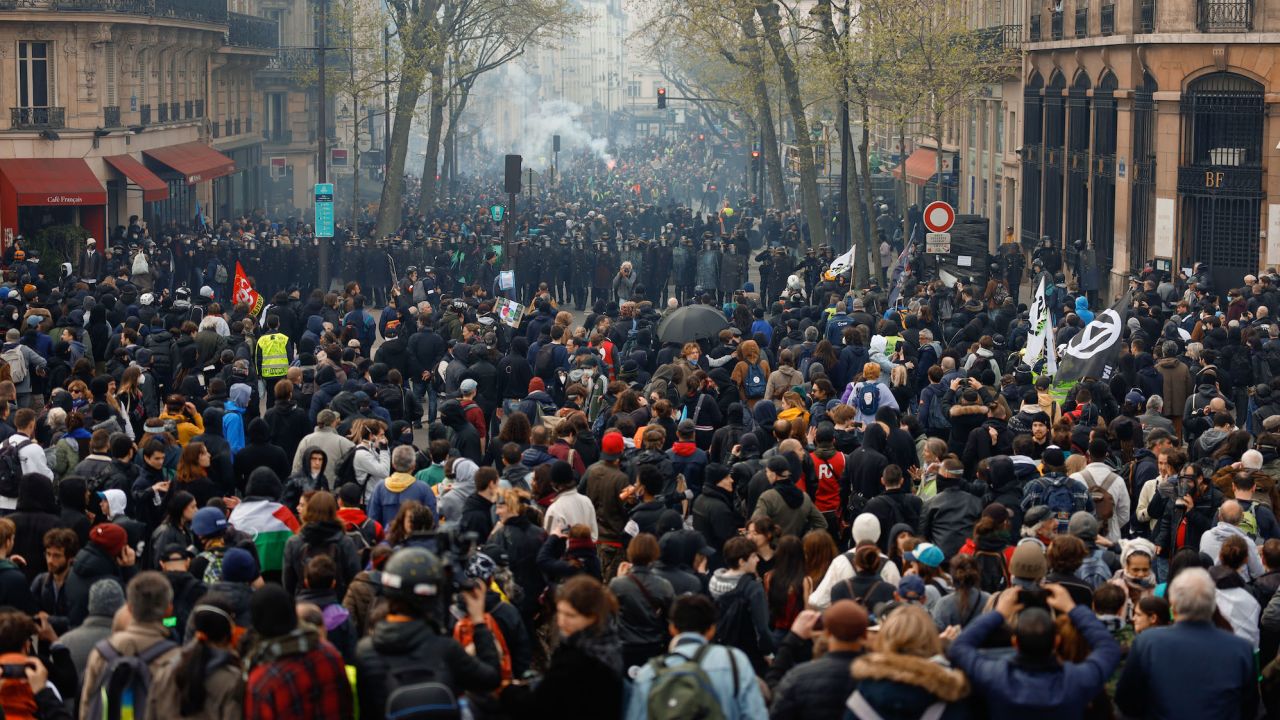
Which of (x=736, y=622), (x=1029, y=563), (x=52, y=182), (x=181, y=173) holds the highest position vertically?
(x=181, y=173)

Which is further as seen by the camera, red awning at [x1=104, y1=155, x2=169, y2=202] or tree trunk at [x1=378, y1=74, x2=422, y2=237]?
tree trunk at [x1=378, y1=74, x2=422, y2=237]

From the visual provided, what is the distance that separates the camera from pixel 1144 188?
35.6m

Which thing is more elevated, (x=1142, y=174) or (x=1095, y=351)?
(x=1142, y=174)

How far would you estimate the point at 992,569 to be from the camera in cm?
1049

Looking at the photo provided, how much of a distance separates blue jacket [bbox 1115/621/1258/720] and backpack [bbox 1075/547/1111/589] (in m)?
2.26

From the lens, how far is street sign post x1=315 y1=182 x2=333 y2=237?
34.8 metres

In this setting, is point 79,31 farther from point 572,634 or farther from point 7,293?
point 572,634

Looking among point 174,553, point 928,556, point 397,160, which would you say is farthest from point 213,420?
point 397,160

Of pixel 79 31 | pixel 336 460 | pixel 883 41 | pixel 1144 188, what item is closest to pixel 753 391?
pixel 336 460

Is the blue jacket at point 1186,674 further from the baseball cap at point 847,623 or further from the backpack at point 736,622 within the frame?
the backpack at point 736,622

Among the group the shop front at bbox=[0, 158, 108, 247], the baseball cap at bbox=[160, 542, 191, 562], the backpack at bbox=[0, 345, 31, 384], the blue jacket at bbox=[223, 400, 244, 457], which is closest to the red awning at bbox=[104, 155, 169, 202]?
the shop front at bbox=[0, 158, 108, 247]

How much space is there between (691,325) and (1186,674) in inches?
478

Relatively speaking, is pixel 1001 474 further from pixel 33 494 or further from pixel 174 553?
pixel 33 494

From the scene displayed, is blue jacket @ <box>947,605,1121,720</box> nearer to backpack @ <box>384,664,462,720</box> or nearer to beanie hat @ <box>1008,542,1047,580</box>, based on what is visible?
beanie hat @ <box>1008,542,1047,580</box>
